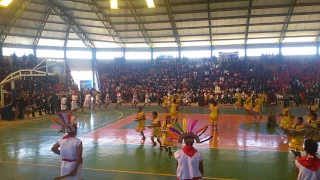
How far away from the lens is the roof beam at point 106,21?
29.2 metres

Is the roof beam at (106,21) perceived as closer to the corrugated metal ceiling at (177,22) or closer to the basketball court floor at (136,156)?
the corrugated metal ceiling at (177,22)

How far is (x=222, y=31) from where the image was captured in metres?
32.7

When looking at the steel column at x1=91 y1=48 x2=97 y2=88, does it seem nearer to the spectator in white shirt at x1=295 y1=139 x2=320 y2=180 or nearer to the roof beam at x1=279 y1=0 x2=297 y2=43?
the roof beam at x1=279 y1=0 x2=297 y2=43

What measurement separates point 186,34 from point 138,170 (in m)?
27.3

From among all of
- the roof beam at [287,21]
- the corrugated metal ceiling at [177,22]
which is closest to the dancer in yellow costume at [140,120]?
the corrugated metal ceiling at [177,22]

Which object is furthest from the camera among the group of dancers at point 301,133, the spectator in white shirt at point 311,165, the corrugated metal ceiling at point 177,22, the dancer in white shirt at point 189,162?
the corrugated metal ceiling at point 177,22

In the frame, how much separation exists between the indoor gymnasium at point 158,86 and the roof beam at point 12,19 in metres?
0.12

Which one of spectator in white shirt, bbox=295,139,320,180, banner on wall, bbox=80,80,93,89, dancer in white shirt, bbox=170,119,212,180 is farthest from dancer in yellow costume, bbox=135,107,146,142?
banner on wall, bbox=80,80,93,89

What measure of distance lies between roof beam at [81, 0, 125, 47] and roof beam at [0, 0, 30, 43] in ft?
19.9

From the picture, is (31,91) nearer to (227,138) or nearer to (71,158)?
(227,138)

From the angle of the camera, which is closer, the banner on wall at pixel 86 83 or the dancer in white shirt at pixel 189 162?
the dancer in white shirt at pixel 189 162

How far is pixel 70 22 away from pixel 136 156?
86.8 ft

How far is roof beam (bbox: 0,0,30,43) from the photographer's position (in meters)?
27.1

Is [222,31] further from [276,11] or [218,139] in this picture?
[218,139]
